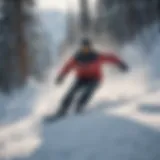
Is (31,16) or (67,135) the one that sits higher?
(31,16)

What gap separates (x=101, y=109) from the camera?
1505 mm

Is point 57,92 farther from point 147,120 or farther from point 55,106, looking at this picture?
point 147,120

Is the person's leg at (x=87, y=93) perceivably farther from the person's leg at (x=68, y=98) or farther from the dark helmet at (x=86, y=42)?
the dark helmet at (x=86, y=42)

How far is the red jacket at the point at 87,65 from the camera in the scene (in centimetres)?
151

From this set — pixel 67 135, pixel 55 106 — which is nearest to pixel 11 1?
pixel 55 106

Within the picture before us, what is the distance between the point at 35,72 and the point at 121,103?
1.03ft

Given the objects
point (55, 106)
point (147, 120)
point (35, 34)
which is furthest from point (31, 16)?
point (147, 120)

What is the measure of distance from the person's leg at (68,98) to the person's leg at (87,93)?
0.03m

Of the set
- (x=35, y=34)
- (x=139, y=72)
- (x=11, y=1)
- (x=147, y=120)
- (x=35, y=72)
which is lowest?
(x=147, y=120)

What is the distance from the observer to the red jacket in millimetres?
1510

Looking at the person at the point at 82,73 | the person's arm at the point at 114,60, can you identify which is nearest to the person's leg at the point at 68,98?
the person at the point at 82,73

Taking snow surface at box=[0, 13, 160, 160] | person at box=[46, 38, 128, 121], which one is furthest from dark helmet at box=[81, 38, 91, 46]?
snow surface at box=[0, 13, 160, 160]

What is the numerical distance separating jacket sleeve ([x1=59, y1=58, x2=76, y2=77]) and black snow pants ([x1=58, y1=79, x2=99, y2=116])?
1.9 inches

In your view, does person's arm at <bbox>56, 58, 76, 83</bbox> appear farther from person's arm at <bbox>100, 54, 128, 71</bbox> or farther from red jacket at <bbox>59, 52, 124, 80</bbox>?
person's arm at <bbox>100, 54, 128, 71</bbox>
